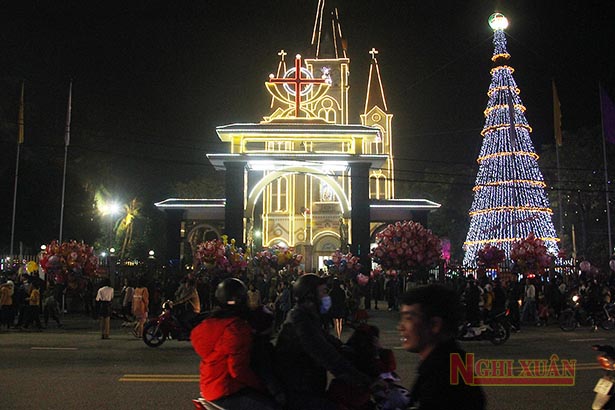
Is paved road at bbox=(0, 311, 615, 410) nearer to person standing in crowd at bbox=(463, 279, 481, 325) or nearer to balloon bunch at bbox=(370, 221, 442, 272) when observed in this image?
person standing in crowd at bbox=(463, 279, 481, 325)

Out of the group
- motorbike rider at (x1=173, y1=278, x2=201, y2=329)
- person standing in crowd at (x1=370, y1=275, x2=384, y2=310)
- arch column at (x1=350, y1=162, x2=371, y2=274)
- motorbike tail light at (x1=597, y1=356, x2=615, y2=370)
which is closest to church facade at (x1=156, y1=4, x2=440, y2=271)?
arch column at (x1=350, y1=162, x2=371, y2=274)

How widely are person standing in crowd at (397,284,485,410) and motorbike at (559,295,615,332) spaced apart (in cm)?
1935

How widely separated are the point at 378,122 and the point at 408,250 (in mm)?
24806

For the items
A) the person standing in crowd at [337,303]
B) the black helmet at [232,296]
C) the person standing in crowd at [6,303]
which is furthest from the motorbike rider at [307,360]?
the person standing in crowd at [6,303]

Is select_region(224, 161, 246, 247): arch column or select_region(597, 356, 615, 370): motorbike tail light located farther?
select_region(224, 161, 246, 247): arch column

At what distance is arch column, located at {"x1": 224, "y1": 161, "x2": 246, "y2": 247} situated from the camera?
3366 centimetres

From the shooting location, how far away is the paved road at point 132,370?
347 inches

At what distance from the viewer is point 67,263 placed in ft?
78.3

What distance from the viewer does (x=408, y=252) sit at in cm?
2758

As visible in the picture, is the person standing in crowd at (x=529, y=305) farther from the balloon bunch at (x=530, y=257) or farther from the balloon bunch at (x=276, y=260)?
the balloon bunch at (x=276, y=260)

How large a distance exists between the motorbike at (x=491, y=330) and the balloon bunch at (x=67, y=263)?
1469cm

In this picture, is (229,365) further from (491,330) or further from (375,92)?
(375,92)

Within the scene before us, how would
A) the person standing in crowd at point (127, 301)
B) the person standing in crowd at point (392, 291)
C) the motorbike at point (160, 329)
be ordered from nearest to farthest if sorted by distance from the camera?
the motorbike at point (160, 329), the person standing in crowd at point (127, 301), the person standing in crowd at point (392, 291)

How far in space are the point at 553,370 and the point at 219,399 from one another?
30.0 ft
